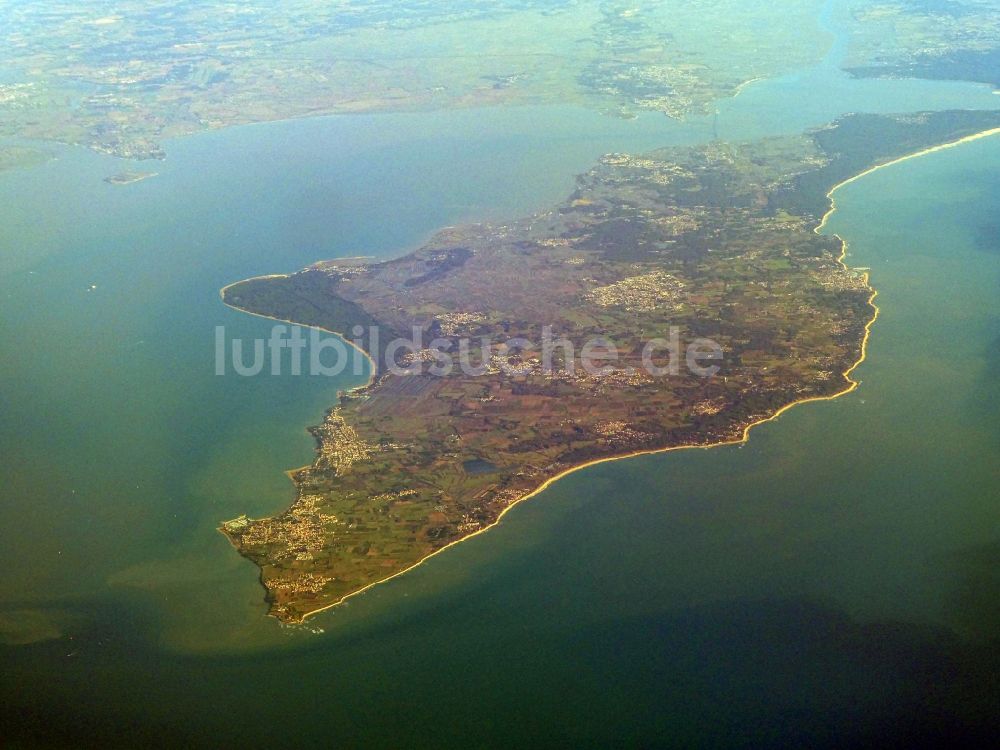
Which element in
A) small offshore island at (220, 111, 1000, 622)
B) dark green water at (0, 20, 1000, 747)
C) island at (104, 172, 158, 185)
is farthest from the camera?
island at (104, 172, 158, 185)

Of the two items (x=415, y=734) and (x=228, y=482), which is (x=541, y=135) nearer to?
(x=228, y=482)

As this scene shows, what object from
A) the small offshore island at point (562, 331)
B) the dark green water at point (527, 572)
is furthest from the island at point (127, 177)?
the small offshore island at point (562, 331)

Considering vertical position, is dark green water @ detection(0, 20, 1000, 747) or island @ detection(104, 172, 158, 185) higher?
Answer: island @ detection(104, 172, 158, 185)

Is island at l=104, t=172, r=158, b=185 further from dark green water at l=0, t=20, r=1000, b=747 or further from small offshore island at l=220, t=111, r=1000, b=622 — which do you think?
small offshore island at l=220, t=111, r=1000, b=622

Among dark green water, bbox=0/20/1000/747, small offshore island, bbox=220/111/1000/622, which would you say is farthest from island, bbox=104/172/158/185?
small offshore island, bbox=220/111/1000/622

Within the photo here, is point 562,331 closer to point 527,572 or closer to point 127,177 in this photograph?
point 527,572

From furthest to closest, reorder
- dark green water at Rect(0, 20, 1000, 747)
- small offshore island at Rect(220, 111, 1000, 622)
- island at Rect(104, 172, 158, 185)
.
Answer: island at Rect(104, 172, 158, 185)
small offshore island at Rect(220, 111, 1000, 622)
dark green water at Rect(0, 20, 1000, 747)
